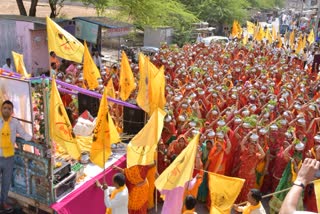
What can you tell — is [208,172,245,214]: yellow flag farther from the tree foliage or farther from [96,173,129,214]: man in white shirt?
the tree foliage

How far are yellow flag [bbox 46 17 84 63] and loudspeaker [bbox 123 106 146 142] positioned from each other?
1.58 metres

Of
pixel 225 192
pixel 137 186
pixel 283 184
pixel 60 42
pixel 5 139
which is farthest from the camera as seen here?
pixel 60 42

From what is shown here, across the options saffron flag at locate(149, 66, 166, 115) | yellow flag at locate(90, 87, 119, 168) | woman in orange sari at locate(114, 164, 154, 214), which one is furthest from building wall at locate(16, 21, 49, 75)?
woman in orange sari at locate(114, 164, 154, 214)

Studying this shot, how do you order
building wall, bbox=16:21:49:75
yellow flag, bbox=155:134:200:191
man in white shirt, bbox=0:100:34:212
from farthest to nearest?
building wall, bbox=16:21:49:75 → man in white shirt, bbox=0:100:34:212 → yellow flag, bbox=155:134:200:191

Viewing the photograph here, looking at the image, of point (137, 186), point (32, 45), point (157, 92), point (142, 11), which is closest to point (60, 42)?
point (157, 92)

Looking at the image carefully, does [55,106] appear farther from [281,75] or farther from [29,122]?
[281,75]

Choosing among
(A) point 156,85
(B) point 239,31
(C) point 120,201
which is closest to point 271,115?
→ (A) point 156,85

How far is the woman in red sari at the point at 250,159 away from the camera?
20.6 ft

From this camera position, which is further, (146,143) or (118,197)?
(146,143)

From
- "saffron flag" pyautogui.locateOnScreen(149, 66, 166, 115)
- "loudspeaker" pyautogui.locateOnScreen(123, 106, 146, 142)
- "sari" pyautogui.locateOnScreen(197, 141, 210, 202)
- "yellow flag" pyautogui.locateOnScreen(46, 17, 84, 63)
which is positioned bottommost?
"sari" pyautogui.locateOnScreen(197, 141, 210, 202)

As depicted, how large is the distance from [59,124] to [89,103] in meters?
2.79

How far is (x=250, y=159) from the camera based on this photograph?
632cm

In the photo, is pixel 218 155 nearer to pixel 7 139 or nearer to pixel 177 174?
pixel 177 174

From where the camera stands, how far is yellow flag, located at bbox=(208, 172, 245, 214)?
491 cm
